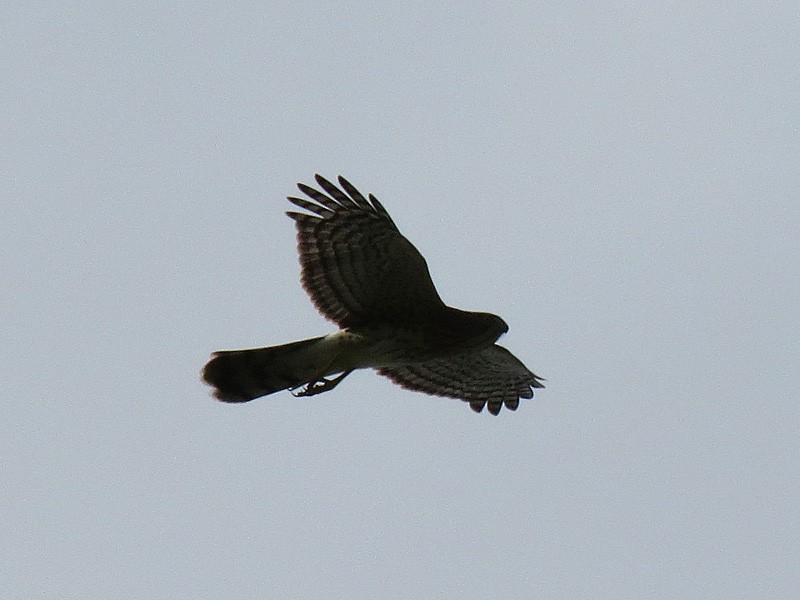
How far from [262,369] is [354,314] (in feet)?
3.38

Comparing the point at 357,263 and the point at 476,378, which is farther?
the point at 476,378

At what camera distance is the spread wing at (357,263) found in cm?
1300

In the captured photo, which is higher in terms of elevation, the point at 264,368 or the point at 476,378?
the point at 476,378

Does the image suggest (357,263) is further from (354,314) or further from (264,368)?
(264,368)

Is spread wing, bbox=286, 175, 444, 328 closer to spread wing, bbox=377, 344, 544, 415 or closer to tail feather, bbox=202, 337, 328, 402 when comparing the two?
tail feather, bbox=202, 337, 328, 402

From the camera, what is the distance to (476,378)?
15.3 meters

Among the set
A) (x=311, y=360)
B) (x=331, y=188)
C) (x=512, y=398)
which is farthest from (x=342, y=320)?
(x=512, y=398)

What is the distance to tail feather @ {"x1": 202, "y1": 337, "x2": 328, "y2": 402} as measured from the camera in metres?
13.4

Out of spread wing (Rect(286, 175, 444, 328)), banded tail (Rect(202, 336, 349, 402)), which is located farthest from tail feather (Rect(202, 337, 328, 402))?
spread wing (Rect(286, 175, 444, 328))

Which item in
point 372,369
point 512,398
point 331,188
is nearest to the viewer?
point 331,188

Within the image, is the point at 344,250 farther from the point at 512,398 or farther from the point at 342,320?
the point at 512,398

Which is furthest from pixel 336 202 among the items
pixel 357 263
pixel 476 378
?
pixel 476 378

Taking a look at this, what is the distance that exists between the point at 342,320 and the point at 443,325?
38.4 inches

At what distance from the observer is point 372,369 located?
14.5 metres
